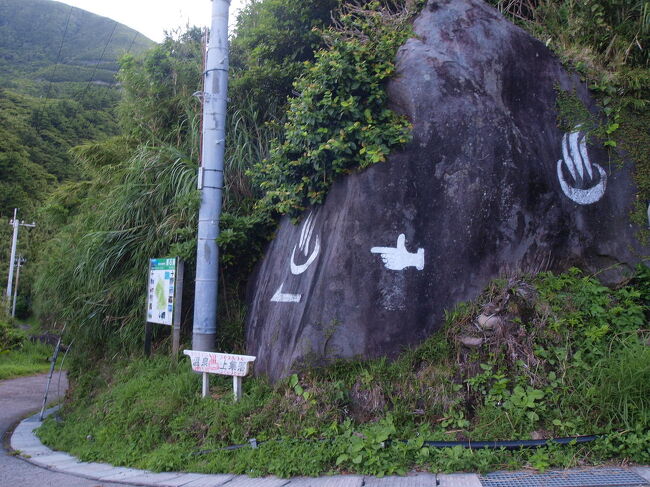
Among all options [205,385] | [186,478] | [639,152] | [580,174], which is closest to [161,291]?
[205,385]

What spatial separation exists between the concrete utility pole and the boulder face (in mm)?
1020

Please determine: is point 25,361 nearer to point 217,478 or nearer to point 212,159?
point 212,159

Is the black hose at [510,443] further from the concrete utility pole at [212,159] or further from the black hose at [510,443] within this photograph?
the concrete utility pole at [212,159]

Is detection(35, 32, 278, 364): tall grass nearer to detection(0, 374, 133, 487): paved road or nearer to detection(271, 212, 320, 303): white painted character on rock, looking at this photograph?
detection(271, 212, 320, 303): white painted character on rock

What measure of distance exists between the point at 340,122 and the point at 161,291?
3860mm

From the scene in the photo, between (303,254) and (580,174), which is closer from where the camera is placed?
(580,174)

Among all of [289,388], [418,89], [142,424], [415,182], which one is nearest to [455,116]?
[418,89]

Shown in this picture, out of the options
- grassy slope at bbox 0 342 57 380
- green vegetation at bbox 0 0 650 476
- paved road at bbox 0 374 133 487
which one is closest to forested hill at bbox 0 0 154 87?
grassy slope at bbox 0 342 57 380

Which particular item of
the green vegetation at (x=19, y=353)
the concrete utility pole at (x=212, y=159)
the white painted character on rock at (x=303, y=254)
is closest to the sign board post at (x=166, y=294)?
the concrete utility pole at (x=212, y=159)

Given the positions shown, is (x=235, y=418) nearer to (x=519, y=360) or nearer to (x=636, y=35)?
(x=519, y=360)

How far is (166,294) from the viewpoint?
8.36 meters

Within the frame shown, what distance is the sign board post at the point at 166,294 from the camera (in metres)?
8.27

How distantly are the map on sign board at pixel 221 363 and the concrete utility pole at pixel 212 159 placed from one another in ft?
2.12

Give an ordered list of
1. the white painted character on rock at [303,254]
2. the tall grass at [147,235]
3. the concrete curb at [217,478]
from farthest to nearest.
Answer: the tall grass at [147,235] < the white painted character on rock at [303,254] < the concrete curb at [217,478]
